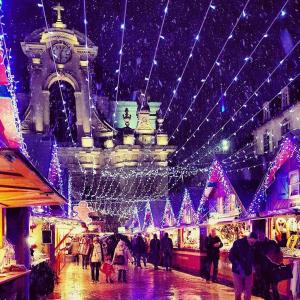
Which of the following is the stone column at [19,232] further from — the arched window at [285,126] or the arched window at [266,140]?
the arched window at [266,140]

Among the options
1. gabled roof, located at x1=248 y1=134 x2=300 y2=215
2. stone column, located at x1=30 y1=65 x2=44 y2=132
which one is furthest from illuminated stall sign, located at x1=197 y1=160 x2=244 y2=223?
stone column, located at x1=30 y1=65 x2=44 y2=132

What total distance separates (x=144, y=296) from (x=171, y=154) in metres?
46.6

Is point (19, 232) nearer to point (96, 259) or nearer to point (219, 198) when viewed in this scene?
point (96, 259)

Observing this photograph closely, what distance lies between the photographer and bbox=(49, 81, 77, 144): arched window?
58156 millimetres

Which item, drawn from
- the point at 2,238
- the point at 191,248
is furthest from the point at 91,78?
the point at 2,238

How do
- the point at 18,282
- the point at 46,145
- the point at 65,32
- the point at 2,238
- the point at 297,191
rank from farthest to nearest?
1. the point at 65,32
2. the point at 46,145
3. the point at 297,191
4. the point at 2,238
5. the point at 18,282

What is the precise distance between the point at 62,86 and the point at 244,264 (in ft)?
163

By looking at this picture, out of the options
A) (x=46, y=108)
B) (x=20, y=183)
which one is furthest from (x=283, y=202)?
(x=46, y=108)

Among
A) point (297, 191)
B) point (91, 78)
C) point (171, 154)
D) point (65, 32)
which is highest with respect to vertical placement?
point (65, 32)

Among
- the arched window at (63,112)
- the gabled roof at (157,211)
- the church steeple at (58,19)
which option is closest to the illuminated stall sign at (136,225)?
the gabled roof at (157,211)

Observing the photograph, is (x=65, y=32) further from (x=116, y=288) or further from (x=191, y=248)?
(x=116, y=288)

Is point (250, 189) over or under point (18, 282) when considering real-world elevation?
over

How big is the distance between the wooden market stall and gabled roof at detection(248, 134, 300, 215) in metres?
5.62

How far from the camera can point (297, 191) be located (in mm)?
13172
